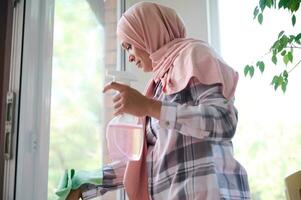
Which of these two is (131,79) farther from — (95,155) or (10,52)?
(95,155)

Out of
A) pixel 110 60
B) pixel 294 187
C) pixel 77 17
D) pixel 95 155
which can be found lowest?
pixel 294 187

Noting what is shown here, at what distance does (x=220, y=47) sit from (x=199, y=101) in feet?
3.62

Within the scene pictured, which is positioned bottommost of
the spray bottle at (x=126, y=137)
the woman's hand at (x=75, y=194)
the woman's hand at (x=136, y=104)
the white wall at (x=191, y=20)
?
the woman's hand at (x=75, y=194)

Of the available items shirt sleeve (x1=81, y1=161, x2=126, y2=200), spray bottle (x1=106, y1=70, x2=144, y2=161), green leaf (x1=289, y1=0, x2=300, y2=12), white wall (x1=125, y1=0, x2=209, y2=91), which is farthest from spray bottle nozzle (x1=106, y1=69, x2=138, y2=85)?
white wall (x1=125, y1=0, x2=209, y2=91)

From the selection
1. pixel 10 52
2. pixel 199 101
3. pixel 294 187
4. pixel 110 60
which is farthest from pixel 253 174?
pixel 10 52

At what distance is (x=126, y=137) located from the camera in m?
0.95

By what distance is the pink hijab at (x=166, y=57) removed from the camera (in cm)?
84

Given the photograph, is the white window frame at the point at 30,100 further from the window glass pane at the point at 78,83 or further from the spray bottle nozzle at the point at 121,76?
the spray bottle nozzle at the point at 121,76

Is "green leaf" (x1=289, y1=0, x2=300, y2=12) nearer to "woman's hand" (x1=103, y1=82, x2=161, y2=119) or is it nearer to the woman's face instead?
the woman's face

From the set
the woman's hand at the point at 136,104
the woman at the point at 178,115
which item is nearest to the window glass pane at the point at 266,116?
the woman at the point at 178,115

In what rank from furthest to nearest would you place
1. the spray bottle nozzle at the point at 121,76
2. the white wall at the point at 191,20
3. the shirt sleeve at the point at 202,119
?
1. the white wall at the point at 191,20
2. the spray bottle nozzle at the point at 121,76
3. the shirt sleeve at the point at 202,119

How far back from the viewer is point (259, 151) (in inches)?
67.1

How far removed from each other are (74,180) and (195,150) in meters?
0.35

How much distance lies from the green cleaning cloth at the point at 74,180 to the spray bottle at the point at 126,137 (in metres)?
0.09
